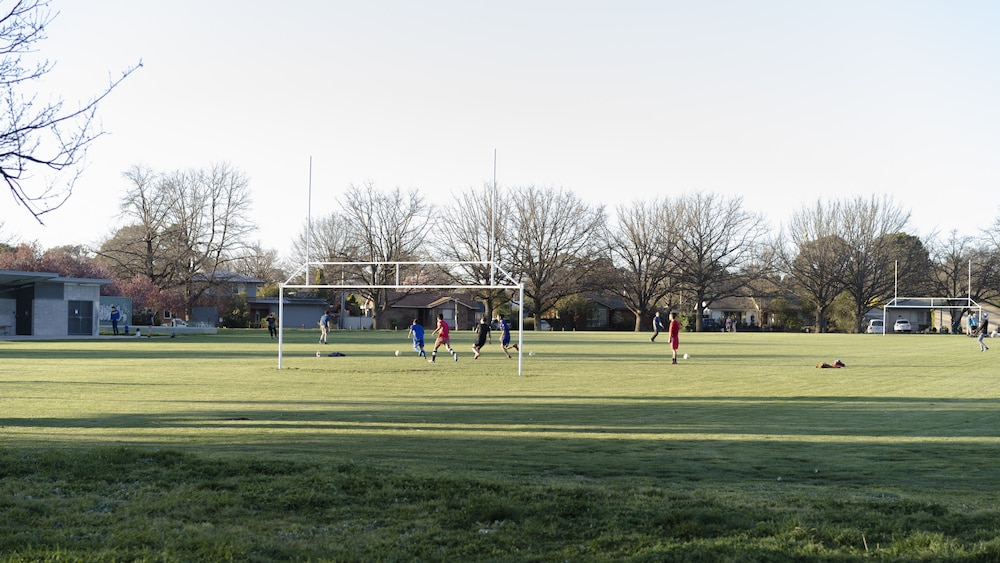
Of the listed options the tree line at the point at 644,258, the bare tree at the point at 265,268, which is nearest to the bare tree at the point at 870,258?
the tree line at the point at 644,258

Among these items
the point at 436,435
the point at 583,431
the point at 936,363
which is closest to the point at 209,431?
the point at 436,435

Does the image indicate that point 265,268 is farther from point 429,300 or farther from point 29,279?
point 29,279

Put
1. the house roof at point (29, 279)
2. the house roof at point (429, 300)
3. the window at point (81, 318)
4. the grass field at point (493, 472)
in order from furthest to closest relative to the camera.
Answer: the house roof at point (429, 300) < the window at point (81, 318) < the house roof at point (29, 279) < the grass field at point (493, 472)

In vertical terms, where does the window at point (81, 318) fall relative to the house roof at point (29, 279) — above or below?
below

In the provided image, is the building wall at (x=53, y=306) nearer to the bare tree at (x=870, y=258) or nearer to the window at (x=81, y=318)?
the window at (x=81, y=318)

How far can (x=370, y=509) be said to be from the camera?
6980 mm

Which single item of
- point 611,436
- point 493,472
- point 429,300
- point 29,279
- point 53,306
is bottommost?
point 611,436

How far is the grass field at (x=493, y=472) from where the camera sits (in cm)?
597

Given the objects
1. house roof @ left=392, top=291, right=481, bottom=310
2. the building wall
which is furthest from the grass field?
house roof @ left=392, top=291, right=481, bottom=310

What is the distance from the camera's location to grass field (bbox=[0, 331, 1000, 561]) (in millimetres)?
5969

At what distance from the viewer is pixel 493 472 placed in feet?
29.5

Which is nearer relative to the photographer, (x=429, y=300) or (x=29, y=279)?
(x=29, y=279)

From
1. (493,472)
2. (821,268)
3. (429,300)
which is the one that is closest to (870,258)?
(821,268)

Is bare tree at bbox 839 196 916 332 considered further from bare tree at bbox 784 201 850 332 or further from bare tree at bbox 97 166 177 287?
bare tree at bbox 97 166 177 287
